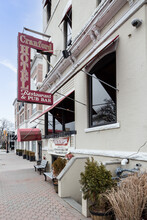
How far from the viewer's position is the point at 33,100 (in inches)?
380

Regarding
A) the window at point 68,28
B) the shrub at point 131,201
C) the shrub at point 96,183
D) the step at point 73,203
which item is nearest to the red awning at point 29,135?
the window at point 68,28

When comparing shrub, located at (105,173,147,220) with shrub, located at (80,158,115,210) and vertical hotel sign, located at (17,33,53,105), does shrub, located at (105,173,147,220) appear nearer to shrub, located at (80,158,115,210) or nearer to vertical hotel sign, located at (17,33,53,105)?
shrub, located at (80,158,115,210)

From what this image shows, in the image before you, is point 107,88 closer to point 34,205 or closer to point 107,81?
point 107,81

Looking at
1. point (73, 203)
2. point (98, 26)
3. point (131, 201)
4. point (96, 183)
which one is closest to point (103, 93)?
point (98, 26)

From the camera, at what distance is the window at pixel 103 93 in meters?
6.56

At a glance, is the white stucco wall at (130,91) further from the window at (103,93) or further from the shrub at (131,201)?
the shrub at (131,201)

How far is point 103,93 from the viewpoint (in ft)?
23.3

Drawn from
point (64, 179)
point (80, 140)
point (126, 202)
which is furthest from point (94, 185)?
point (80, 140)

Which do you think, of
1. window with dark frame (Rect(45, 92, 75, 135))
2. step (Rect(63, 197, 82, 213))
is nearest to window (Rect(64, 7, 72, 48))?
window with dark frame (Rect(45, 92, 75, 135))

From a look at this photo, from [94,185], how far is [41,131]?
12.8 metres

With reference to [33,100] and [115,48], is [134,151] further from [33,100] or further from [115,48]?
[33,100]

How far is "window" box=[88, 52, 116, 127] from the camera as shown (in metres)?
6.56

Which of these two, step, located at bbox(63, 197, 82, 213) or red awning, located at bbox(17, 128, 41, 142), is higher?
red awning, located at bbox(17, 128, 41, 142)

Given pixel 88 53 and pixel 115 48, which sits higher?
pixel 88 53
